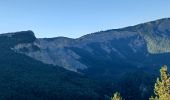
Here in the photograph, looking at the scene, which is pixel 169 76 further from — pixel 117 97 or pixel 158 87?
pixel 117 97

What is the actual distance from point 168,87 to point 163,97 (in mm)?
2122

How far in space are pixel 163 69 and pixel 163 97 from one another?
455cm

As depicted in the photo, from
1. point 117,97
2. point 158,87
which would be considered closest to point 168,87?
point 158,87

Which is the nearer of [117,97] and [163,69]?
[163,69]

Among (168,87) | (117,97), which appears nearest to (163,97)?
(168,87)

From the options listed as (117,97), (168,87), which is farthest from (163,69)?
(117,97)

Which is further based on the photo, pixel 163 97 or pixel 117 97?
pixel 117 97

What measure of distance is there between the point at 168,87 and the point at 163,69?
10.8ft

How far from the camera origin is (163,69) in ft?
257

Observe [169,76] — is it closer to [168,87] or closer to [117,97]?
[168,87]

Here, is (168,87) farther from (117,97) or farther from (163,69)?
(117,97)

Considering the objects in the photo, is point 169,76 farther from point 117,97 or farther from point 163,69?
point 117,97

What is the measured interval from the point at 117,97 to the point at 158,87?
390 inches

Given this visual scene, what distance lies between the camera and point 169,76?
8219cm
